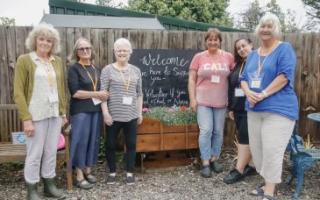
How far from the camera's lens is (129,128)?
4566mm

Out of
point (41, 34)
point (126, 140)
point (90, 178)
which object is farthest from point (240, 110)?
point (41, 34)

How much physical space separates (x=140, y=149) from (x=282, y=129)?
73.7 inches

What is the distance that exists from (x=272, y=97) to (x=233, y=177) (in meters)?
1.31

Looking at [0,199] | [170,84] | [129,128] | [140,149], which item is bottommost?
[0,199]

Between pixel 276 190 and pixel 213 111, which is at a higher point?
pixel 213 111

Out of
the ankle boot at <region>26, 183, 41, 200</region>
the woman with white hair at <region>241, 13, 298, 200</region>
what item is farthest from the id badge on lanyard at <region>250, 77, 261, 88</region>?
the ankle boot at <region>26, 183, 41, 200</region>

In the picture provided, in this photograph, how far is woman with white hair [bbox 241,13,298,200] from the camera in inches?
148

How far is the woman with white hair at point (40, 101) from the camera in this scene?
380 cm

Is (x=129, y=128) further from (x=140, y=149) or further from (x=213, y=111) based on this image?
(x=213, y=111)

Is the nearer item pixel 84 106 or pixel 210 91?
pixel 84 106

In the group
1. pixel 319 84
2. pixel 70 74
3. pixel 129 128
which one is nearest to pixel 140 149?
pixel 129 128

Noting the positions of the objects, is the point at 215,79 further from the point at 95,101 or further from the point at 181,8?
the point at 181,8

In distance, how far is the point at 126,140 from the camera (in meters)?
4.64

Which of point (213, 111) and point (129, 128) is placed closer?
point (129, 128)
